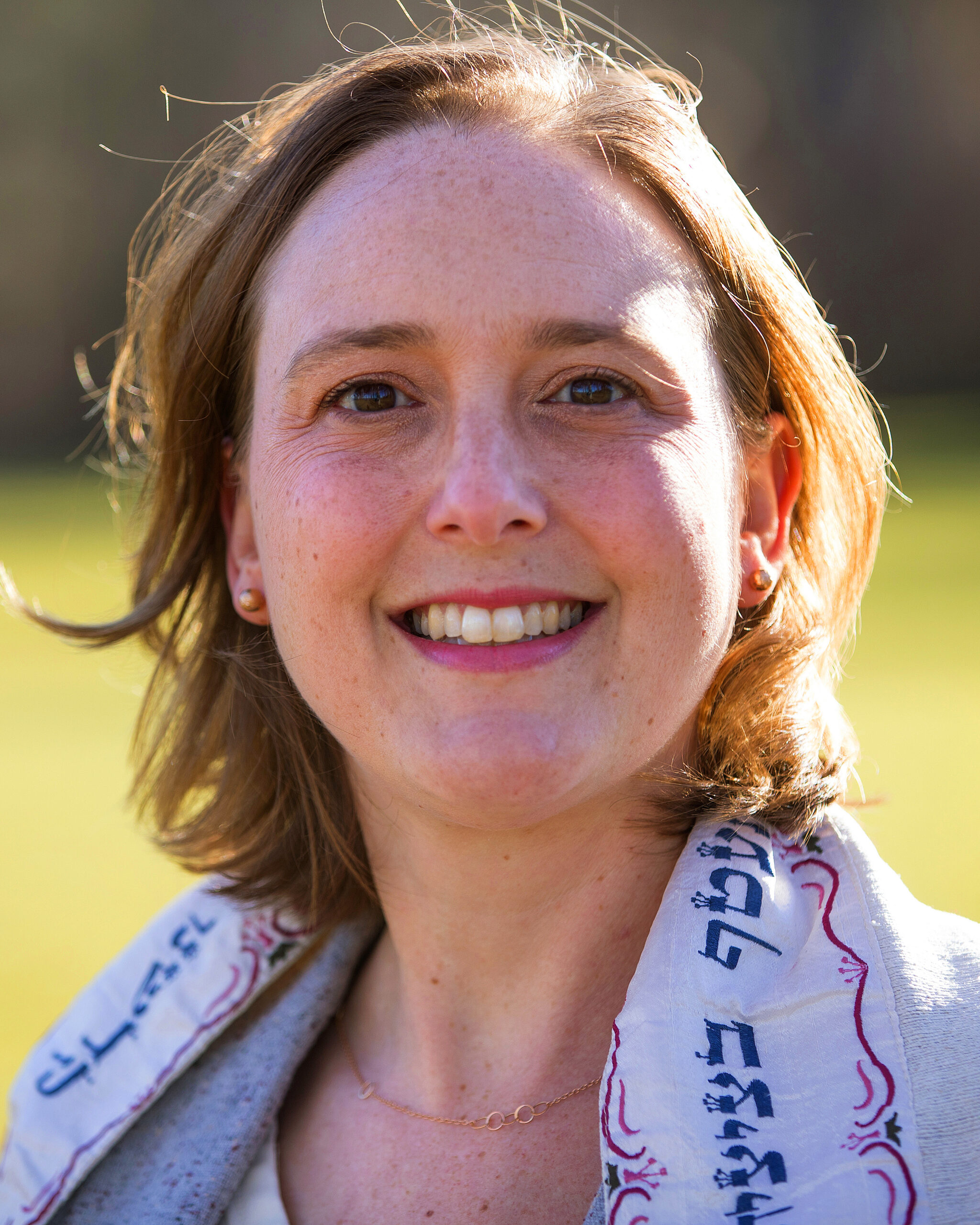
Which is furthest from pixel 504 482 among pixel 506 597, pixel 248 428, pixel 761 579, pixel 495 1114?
pixel 495 1114

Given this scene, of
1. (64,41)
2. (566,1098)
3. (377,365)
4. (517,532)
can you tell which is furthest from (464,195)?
(64,41)

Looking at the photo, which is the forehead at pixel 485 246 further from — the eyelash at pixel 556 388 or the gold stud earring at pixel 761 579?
the gold stud earring at pixel 761 579

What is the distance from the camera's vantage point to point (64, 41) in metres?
19.2

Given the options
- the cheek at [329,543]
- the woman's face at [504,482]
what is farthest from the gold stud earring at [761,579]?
the cheek at [329,543]

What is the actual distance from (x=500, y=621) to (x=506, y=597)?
34 mm

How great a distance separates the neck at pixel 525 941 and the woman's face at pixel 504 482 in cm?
16

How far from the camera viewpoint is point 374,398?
174 centimetres

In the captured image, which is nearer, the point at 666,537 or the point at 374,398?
the point at 666,537

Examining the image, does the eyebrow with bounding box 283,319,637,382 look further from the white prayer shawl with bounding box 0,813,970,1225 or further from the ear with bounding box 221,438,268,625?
the white prayer shawl with bounding box 0,813,970,1225

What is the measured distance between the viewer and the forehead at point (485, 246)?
1.62m

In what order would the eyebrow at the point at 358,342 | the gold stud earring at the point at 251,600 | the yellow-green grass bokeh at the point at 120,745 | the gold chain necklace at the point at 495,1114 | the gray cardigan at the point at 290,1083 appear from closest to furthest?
the gray cardigan at the point at 290,1083
the eyebrow at the point at 358,342
the gold chain necklace at the point at 495,1114
the gold stud earring at the point at 251,600
the yellow-green grass bokeh at the point at 120,745

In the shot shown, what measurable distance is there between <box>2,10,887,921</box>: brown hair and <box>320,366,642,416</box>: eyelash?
215 mm

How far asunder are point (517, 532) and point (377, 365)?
0.34m

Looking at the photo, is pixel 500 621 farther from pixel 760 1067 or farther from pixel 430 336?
pixel 760 1067
